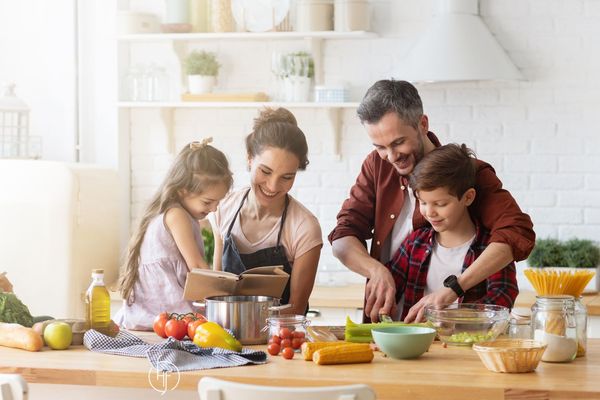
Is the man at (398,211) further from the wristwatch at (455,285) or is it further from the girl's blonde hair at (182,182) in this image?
the girl's blonde hair at (182,182)

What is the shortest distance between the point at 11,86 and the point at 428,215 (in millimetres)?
2698

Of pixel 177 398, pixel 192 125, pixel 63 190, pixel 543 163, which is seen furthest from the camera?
pixel 192 125

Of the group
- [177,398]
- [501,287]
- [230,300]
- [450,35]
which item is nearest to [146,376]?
[177,398]

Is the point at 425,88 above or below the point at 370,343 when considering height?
above

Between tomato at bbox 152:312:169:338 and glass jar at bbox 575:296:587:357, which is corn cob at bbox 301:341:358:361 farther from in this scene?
glass jar at bbox 575:296:587:357

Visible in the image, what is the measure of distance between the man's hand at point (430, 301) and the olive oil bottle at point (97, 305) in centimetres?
92

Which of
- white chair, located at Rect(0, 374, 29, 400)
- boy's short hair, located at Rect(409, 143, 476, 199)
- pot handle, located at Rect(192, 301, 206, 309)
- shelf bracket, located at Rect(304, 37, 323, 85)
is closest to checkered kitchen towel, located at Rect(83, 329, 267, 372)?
pot handle, located at Rect(192, 301, 206, 309)

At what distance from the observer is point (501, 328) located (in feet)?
8.80

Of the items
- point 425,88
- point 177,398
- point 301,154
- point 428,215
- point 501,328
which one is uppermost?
point 425,88

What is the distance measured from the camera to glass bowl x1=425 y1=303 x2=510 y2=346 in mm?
2676

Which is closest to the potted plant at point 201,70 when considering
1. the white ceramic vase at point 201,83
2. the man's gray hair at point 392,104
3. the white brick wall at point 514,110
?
the white ceramic vase at point 201,83

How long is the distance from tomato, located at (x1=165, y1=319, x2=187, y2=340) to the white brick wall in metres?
2.28

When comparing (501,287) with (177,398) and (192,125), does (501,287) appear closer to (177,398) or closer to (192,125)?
(177,398)
